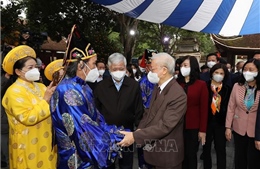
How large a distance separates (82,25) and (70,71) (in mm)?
15618

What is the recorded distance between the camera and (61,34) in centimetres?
1752

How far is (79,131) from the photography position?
1.95m

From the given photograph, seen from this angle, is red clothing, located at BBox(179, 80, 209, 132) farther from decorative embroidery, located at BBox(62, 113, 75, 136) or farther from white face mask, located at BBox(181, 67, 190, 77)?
decorative embroidery, located at BBox(62, 113, 75, 136)

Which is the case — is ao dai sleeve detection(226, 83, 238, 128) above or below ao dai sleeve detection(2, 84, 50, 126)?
below

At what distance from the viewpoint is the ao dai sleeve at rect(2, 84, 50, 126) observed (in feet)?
7.54

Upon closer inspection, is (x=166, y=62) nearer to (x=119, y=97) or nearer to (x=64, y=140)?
(x=119, y=97)

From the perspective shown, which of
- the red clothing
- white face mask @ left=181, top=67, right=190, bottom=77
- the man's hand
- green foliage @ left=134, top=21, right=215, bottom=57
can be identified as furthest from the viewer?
green foliage @ left=134, top=21, right=215, bottom=57

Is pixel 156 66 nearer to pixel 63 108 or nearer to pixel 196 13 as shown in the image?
pixel 63 108

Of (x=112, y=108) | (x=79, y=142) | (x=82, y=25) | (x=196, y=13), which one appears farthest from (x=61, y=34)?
(x=79, y=142)

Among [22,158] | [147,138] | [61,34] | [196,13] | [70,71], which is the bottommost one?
[22,158]

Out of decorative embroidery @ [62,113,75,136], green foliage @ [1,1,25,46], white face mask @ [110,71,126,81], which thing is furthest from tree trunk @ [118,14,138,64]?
decorative embroidery @ [62,113,75,136]

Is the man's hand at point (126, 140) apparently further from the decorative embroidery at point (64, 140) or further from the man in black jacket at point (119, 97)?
the man in black jacket at point (119, 97)

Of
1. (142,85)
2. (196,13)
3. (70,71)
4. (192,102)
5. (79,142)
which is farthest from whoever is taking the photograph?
(196,13)

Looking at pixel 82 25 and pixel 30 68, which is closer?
pixel 30 68
